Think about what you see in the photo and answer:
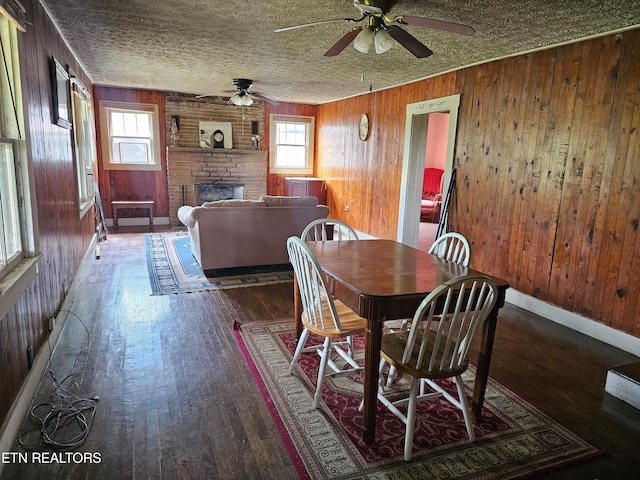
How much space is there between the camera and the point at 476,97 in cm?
446

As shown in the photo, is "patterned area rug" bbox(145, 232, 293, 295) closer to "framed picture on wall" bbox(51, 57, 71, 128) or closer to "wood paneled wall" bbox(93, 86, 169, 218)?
"framed picture on wall" bbox(51, 57, 71, 128)

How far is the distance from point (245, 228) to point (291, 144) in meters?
4.58

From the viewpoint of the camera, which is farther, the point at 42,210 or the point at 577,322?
the point at 577,322

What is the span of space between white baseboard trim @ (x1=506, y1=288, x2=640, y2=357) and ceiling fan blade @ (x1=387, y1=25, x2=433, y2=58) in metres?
2.48

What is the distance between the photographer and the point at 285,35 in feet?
11.8

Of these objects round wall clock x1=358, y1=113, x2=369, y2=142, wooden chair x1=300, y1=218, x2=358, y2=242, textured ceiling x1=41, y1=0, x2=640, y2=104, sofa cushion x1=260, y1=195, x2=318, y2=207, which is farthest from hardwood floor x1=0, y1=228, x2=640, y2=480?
round wall clock x1=358, y1=113, x2=369, y2=142

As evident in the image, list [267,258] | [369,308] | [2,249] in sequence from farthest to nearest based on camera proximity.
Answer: [267,258] < [2,249] < [369,308]

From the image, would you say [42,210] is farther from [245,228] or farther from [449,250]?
[449,250]

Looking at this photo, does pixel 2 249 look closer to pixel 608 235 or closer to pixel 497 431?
pixel 497 431

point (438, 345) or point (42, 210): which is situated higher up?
point (42, 210)

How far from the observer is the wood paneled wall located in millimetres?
7191

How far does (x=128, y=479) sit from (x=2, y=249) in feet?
4.05

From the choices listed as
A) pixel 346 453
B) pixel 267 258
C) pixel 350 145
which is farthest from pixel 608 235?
pixel 350 145

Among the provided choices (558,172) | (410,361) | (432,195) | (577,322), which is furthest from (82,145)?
(432,195)
